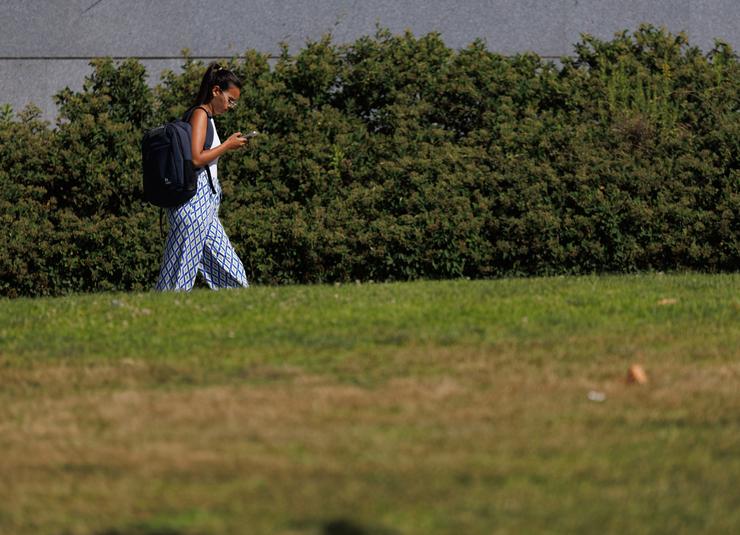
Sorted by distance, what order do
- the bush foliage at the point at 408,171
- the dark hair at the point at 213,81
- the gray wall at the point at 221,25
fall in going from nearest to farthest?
1. the dark hair at the point at 213,81
2. the bush foliage at the point at 408,171
3. the gray wall at the point at 221,25

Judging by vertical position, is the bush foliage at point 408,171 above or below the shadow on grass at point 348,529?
above

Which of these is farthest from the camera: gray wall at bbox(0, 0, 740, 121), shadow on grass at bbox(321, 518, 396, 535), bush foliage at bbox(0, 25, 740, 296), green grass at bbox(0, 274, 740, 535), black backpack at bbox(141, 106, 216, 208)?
gray wall at bbox(0, 0, 740, 121)

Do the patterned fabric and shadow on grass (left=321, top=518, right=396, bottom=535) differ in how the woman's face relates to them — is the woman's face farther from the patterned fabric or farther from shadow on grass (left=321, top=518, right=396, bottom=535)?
shadow on grass (left=321, top=518, right=396, bottom=535)

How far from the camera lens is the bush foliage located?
1159 cm

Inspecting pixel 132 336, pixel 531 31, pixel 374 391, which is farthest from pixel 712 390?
pixel 531 31

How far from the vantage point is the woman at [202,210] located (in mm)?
8938

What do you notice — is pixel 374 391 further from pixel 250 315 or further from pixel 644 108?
pixel 644 108

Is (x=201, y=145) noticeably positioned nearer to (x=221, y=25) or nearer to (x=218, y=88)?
(x=218, y=88)

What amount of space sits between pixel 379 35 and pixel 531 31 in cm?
259

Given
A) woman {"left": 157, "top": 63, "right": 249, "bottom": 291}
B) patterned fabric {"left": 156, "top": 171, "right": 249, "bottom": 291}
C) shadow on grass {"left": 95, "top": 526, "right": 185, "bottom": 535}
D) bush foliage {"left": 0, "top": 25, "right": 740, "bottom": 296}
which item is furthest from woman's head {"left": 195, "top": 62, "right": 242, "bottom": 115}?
shadow on grass {"left": 95, "top": 526, "right": 185, "bottom": 535}

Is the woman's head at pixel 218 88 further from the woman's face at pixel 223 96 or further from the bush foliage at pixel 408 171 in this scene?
the bush foliage at pixel 408 171

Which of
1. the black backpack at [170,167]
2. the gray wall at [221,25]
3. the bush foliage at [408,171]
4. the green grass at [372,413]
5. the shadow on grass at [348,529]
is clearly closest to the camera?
the shadow on grass at [348,529]

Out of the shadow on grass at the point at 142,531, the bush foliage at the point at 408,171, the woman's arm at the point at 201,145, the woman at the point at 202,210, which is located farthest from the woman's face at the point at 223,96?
the shadow on grass at the point at 142,531

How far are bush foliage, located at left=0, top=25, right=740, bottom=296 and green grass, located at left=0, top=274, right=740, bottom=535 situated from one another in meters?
2.94
